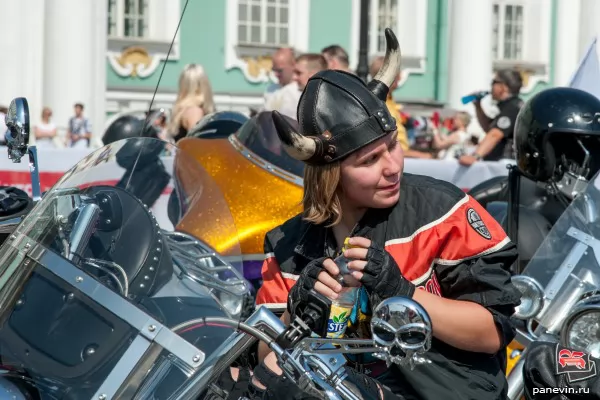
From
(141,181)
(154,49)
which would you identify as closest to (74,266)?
(141,181)

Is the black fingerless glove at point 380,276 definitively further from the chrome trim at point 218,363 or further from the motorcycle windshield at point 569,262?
the motorcycle windshield at point 569,262

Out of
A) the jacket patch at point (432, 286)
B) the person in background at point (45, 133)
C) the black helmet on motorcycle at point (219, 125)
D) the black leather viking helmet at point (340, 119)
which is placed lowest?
the person in background at point (45, 133)

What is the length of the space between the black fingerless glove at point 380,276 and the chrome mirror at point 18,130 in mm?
1491

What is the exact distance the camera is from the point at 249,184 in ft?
15.8

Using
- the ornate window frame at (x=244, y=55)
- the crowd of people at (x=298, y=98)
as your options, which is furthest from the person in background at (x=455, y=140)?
the ornate window frame at (x=244, y=55)

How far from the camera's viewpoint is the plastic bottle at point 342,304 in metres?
2.27

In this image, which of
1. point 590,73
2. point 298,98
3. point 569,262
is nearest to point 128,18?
point 298,98

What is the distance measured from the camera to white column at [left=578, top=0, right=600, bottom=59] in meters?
25.6

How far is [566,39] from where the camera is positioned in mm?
27453

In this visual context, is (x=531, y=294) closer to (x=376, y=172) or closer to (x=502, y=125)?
(x=376, y=172)

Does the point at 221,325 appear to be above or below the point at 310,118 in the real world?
below

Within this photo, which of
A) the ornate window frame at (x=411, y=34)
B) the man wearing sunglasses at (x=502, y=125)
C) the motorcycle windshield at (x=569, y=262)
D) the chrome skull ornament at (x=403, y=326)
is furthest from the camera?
the ornate window frame at (x=411, y=34)

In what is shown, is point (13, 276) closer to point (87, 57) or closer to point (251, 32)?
point (87, 57)

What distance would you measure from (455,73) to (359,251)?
23.8 metres
